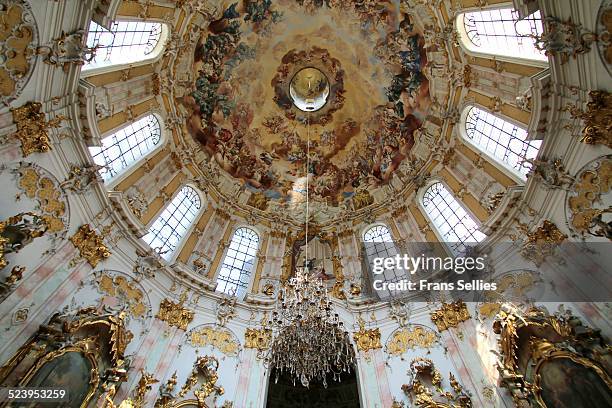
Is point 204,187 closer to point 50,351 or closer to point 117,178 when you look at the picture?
point 117,178

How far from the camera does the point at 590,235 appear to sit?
8.79 meters

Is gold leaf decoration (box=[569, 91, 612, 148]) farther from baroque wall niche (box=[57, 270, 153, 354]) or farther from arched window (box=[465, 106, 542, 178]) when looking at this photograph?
baroque wall niche (box=[57, 270, 153, 354])

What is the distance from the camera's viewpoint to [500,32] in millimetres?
12281

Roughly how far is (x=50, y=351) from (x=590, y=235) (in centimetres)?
1302

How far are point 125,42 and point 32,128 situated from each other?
5.19 m

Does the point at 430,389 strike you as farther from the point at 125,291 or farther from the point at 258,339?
the point at 125,291

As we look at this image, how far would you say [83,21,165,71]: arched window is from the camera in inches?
433

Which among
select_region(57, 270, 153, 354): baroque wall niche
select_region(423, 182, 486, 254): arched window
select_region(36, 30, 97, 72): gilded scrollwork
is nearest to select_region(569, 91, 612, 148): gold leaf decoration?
select_region(423, 182, 486, 254): arched window

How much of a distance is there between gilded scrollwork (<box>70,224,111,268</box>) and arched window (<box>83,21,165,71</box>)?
469 centimetres

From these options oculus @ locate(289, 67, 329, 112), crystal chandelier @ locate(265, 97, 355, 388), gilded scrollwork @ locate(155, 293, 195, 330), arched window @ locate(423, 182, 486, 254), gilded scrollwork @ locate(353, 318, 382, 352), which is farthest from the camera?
oculus @ locate(289, 67, 329, 112)

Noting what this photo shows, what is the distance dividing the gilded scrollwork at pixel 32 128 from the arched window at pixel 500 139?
43.0 feet

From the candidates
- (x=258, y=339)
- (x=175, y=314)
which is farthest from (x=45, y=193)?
(x=258, y=339)

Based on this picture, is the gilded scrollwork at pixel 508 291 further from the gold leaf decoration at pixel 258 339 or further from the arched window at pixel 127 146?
the arched window at pixel 127 146

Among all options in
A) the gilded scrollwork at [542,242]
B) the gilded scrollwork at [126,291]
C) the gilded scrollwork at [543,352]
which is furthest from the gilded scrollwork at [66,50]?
the gilded scrollwork at [543,352]
